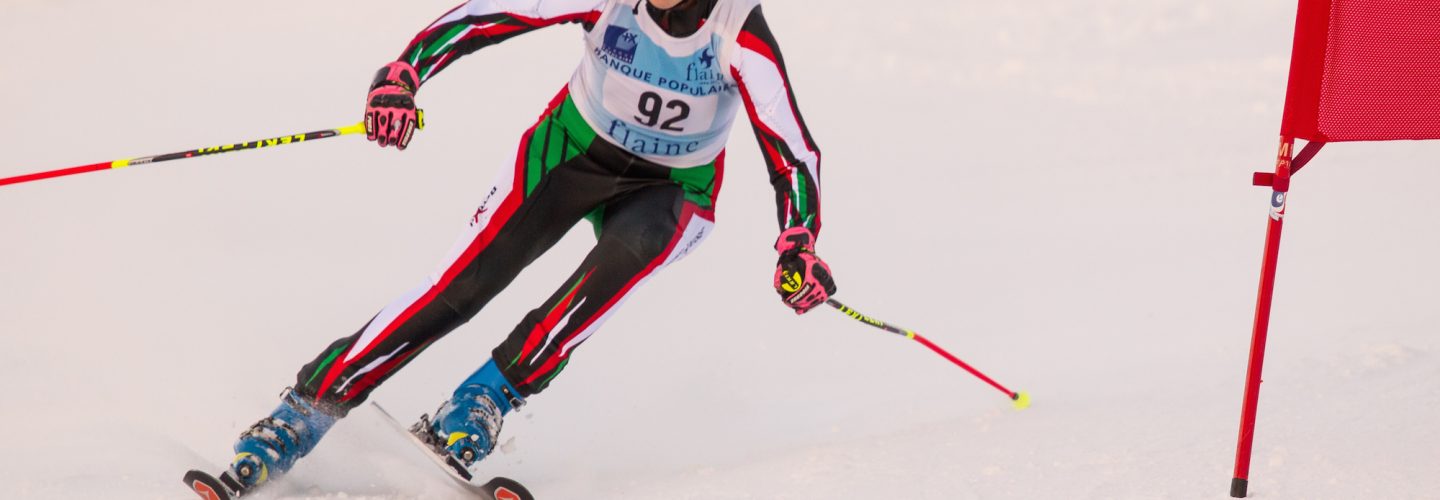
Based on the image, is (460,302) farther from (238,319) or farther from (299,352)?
(238,319)

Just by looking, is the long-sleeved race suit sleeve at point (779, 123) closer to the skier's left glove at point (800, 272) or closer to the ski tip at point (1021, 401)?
the skier's left glove at point (800, 272)

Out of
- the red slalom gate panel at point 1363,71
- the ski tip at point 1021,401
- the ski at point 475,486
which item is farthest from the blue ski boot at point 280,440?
the red slalom gate panel at point 1363,71

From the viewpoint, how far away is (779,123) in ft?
10.0

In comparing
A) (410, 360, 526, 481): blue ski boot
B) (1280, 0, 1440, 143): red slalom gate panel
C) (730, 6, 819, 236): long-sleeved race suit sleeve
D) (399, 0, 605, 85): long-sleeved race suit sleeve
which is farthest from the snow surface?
(399, 0, 605, 85): long-sleeved race suit sleeve

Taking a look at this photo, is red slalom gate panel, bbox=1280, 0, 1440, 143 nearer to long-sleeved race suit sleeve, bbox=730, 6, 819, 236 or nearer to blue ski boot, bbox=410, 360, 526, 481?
long-sleeved race suit sleeve, bbox=730, 6, 819, 236

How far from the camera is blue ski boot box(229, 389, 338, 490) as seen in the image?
3.09 meters

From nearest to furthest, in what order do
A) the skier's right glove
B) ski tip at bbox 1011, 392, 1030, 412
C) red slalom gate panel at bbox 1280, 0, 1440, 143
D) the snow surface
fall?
red slalom gate panel at bbox 1280, 0, 1440, 143
the skier's right glove
the snow surface
ski tip at bbox 1011, 392, 1030, 412

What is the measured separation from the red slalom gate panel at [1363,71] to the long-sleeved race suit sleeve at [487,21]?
1.52m

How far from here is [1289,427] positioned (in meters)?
3.45

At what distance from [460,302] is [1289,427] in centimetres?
211

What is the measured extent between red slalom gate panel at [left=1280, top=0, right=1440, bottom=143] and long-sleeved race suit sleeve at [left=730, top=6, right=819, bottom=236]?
1.00 meters

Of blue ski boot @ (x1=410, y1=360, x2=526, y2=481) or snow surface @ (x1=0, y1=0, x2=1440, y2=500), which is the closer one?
blue ski boot @ (x1=410, y1=360, x2=526, y2=481)

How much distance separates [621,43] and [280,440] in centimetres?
122

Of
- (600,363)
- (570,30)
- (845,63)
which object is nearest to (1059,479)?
(600,363)
